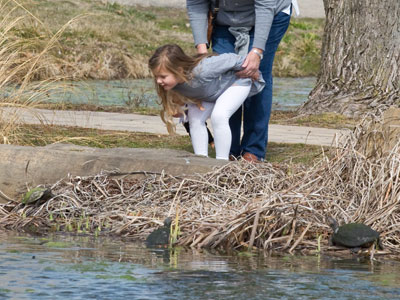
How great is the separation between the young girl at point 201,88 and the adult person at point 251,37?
0.37 feet

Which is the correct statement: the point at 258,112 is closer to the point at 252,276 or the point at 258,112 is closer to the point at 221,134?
the point at 221,134

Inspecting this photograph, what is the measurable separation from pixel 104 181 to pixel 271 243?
1407mm

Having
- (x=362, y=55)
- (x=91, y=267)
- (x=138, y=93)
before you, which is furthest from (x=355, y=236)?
(x=138, y=93)

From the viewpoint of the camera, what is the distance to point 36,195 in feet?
19.5

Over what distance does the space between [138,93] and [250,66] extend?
925 cm

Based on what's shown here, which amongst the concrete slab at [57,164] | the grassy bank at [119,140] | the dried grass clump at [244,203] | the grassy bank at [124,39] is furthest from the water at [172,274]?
the grassy bank at [124,39]

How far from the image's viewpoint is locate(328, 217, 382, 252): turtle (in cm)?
498

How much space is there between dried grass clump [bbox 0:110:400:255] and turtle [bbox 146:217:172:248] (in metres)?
0.08

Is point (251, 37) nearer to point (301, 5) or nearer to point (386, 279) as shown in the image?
point (386, 279)

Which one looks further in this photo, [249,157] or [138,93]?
[138,93]

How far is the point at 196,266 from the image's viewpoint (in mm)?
4586

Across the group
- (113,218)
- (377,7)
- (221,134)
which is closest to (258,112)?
(221,134)

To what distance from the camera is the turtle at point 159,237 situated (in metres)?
5.18

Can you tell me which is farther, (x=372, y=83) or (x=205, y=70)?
(x=372, y=83)
